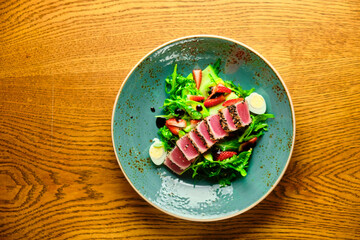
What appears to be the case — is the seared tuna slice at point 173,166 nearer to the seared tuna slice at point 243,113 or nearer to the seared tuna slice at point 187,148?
the seared tuna slice at point 187,148

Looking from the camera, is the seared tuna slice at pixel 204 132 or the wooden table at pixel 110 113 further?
the wooden table at pixel 110 113

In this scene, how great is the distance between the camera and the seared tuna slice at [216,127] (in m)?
2.02

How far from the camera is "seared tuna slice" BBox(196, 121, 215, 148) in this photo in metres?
2.01

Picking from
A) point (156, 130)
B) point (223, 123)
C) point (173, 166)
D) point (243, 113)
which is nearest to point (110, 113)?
point (156, 130)

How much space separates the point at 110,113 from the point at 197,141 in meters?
0.68

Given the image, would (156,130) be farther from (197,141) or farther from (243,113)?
(243,113)

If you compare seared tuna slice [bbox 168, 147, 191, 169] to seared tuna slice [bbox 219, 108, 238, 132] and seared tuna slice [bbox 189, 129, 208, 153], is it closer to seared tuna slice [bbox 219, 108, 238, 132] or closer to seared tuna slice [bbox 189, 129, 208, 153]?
seared tuna slice [bbox 189, 129, 208, 153]

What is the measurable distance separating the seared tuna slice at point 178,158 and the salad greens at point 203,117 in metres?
0.06

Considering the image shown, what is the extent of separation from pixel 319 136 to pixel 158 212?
4.25 feet

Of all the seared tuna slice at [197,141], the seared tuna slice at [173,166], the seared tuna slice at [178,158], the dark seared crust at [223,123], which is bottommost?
the seared tuna slice at [173,166]

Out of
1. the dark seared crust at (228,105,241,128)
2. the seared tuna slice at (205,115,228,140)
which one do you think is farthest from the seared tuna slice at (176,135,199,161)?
the dark seared crust at (228,105,241,128)

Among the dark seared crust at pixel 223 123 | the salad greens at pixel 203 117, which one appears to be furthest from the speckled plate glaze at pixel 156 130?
the dark seared crust at pixel 223 123

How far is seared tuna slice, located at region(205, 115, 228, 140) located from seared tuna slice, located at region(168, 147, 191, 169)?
0.25 m

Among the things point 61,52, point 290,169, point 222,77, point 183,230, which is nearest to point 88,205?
point 183,230
